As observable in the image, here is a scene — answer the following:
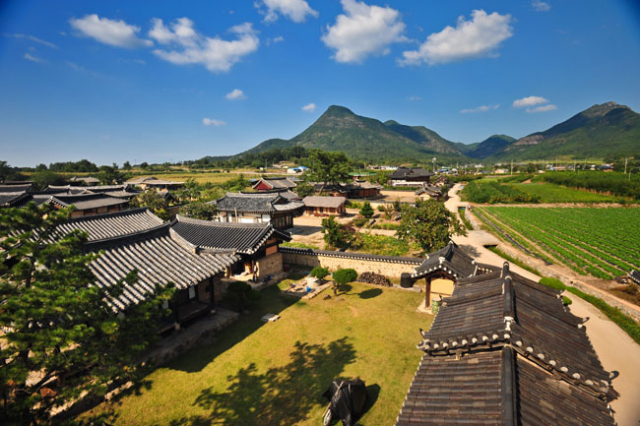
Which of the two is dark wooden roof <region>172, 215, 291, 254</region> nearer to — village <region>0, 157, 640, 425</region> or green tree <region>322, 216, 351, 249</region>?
village <region>0, 157, 640, 425</region>

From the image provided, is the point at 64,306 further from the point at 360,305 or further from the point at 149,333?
the point at 360,305

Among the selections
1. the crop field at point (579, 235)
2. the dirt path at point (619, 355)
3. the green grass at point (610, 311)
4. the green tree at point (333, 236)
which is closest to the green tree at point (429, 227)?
the green tree at point (333, 236)

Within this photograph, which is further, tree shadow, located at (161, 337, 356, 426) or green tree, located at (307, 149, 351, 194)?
→ green tree, located at (307, 149, 351, 194)

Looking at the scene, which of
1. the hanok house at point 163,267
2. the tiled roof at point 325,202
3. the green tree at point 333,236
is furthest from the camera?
the tiled roof at point 325,202

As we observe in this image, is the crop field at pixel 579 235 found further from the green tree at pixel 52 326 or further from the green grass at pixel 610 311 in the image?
the green tree at pixel 52 326

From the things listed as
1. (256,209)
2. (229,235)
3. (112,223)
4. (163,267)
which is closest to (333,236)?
(229,235)

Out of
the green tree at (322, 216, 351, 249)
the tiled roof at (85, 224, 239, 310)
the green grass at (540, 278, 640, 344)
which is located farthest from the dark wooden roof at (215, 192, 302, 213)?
the green grass at (540, 278, 640, 344)
